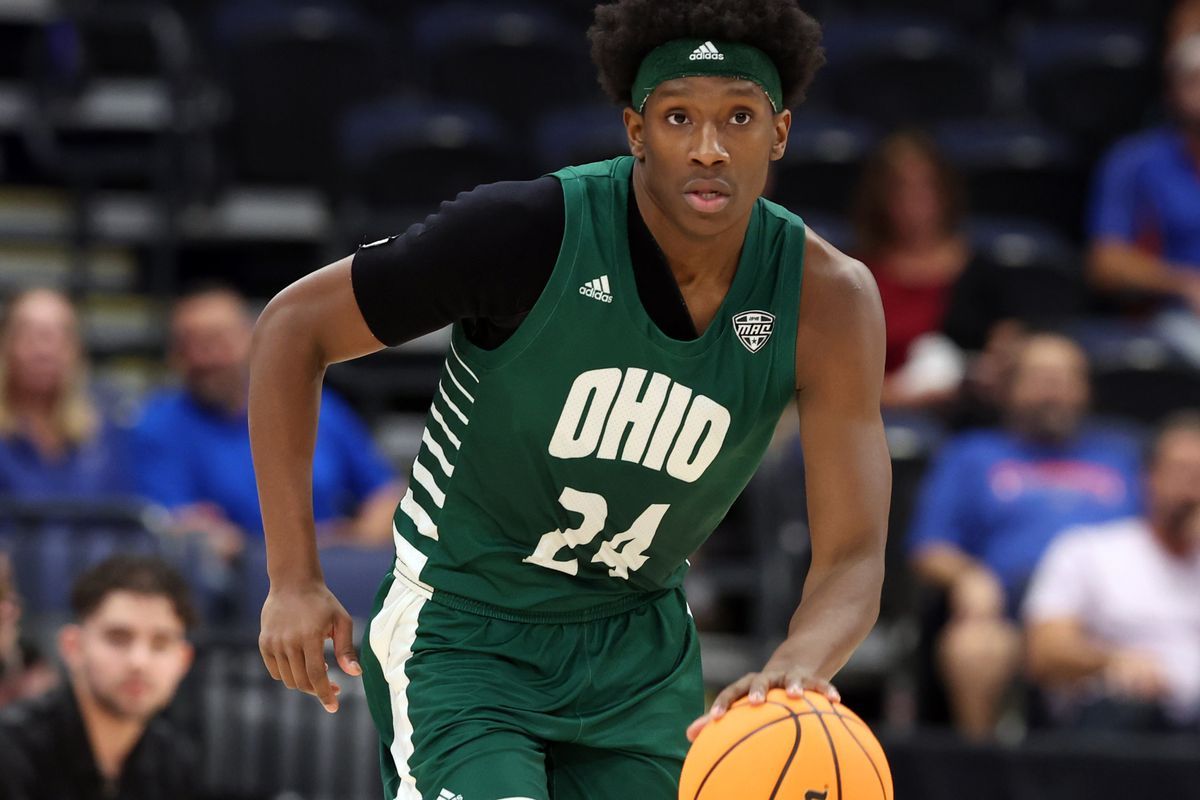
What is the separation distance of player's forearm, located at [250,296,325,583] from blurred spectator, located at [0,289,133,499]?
12.8 feet

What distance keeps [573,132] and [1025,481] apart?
2.83 meters

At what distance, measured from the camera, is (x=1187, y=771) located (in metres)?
6.19

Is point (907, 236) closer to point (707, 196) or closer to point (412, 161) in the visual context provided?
point (412, 161)

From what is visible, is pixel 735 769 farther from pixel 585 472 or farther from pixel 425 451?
pixel 425 451

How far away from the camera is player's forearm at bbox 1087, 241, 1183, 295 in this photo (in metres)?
8.70

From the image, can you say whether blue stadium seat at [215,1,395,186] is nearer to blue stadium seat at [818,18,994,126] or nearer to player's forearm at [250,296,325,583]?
blue stadium seat at [818,18,994,126]

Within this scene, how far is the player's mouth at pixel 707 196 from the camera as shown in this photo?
3176 millimetres

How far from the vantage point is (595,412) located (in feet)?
10.8

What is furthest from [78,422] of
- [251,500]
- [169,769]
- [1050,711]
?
[1050,711]

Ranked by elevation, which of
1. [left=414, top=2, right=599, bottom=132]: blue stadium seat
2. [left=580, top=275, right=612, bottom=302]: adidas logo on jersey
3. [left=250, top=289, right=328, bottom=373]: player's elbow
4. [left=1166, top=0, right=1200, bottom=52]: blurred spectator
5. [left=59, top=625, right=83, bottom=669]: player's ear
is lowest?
[left=59, top=625, right=83, bottom=669]: player's ear

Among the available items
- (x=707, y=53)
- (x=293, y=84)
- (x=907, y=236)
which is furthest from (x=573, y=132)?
(x=707, y=53)

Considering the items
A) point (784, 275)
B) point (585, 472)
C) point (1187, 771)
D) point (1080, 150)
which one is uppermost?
point (1080, 150)

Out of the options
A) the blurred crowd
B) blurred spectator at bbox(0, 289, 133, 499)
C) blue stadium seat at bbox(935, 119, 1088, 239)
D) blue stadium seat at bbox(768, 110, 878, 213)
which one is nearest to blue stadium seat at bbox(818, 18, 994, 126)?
blue stadium seat at bbox(935, 119, 1088, 239)

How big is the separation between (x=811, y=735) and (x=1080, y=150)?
761 centimetres
